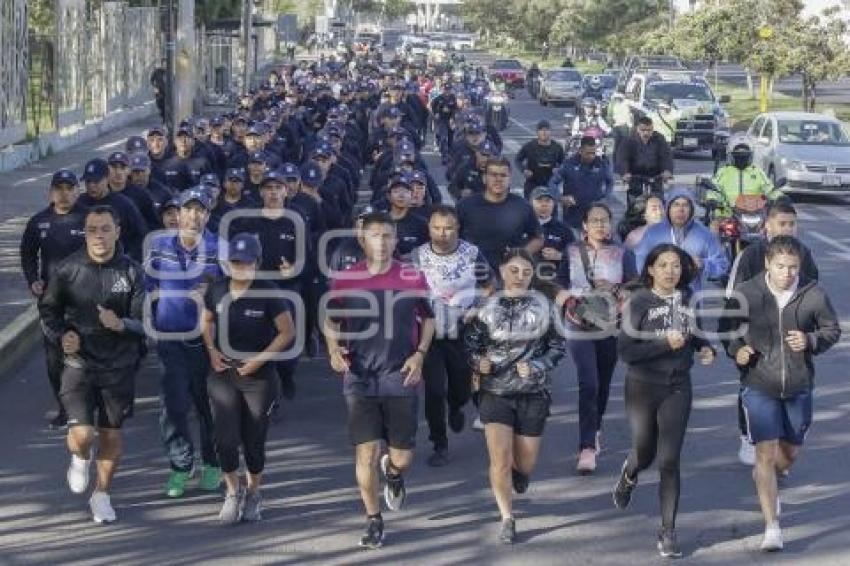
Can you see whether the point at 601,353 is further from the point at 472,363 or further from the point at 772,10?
the point at 772,10

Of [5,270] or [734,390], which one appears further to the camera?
[5,270]

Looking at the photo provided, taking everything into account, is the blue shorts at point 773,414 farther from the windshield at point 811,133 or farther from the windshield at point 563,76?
the windshield at point 563,76

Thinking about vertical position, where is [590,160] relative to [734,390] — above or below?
above

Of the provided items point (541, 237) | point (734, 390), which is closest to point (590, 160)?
point (734, 390)

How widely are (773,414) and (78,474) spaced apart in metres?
3.95

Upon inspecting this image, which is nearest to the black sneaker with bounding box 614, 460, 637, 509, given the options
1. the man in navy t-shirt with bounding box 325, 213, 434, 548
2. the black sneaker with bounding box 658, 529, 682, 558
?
the black sneaker with bounding box 658, 529, 682, 558

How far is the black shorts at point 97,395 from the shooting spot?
8.72 metres

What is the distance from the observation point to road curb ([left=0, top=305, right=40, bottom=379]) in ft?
42.7

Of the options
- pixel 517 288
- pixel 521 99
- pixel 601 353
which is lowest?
pixel 521 99

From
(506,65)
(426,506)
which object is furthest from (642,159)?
(506,65)

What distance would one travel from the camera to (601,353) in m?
9.99

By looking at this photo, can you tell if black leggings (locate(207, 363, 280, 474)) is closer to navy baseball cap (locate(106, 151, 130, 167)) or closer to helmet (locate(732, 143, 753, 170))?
navy baseball cap (locate(106, 151, 130, 167))

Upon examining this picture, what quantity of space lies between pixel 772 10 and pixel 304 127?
25971 millimetres

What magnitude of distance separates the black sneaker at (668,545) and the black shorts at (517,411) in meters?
0.87
